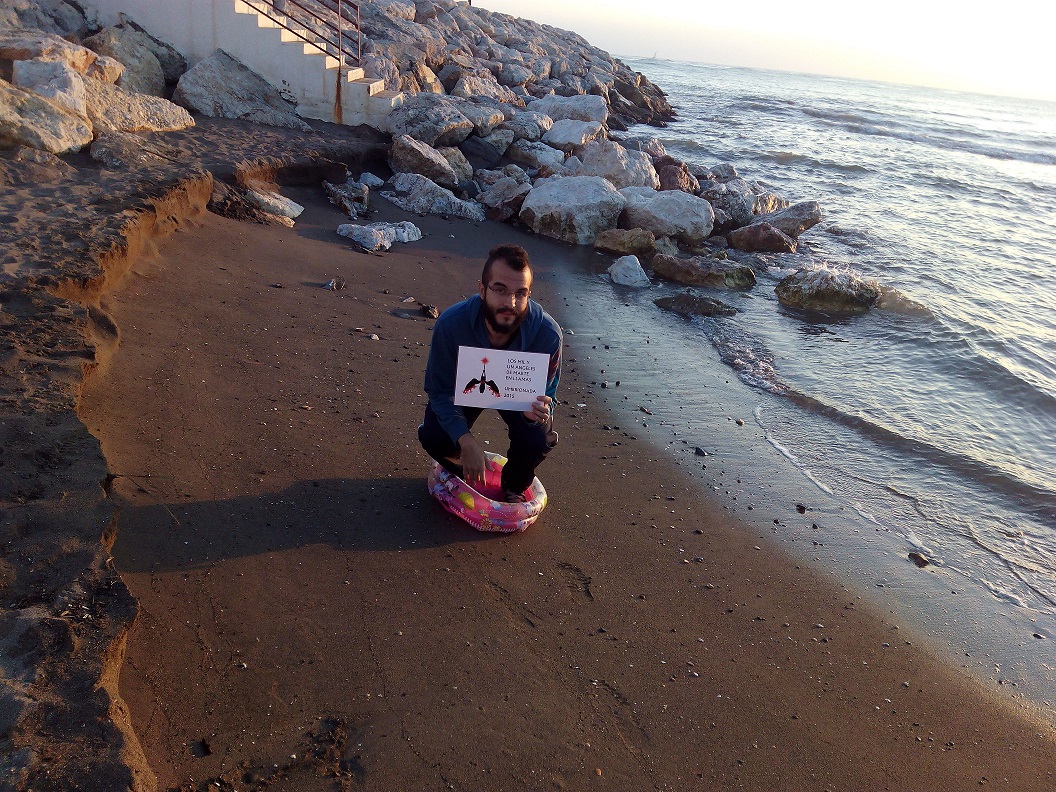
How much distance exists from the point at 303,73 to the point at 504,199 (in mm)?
4403

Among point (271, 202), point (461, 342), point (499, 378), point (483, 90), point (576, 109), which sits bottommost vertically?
point (271, 202)

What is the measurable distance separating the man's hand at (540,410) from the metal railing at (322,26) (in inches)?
427

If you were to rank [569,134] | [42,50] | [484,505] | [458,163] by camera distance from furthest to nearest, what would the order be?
[569,134] → [458,163] → [42,50] → [484,505]

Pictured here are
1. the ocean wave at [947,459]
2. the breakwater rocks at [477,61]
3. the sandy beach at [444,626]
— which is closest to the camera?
the sandy beach at [444,626]

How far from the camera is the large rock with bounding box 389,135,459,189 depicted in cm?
1148

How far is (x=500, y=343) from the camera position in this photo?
387 centimetres

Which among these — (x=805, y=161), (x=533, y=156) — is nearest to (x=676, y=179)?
(x=533, y=156)

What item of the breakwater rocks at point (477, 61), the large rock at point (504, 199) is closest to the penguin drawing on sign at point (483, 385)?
the large rock at point (504, 199)

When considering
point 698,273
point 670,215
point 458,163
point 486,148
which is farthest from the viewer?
point 486,148

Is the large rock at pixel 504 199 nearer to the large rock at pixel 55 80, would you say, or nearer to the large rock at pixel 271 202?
the large rock at pixel 271 202

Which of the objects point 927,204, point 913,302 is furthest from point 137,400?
point 927,204

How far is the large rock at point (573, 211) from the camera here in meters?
11.0

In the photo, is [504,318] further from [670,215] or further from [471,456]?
[670,215]

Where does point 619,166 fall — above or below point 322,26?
below
